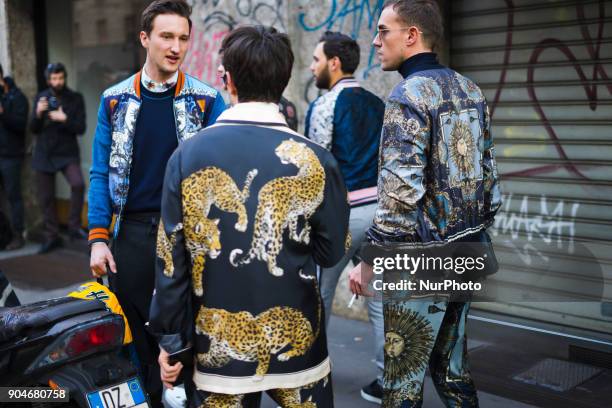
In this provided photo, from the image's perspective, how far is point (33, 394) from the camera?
2852 millimetres

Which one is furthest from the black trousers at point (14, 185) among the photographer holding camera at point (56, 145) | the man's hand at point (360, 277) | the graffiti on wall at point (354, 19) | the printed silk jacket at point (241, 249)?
the printed silk jacket at point (241, 249)

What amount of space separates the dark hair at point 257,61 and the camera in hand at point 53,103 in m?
6.50

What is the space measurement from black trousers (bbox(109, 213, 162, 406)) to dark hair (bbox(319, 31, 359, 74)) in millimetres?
1712

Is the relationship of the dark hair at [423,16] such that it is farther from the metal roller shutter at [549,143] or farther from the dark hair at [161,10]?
the metal roller shutter at [549,143]

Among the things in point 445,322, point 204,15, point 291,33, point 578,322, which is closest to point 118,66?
point 204,15

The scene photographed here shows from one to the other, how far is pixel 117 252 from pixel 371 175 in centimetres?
160

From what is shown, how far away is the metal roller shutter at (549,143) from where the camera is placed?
526 cm

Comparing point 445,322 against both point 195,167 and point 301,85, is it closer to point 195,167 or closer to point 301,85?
point 195,167

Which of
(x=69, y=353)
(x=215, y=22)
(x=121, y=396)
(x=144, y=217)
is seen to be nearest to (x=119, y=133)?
(x=144, y=217)

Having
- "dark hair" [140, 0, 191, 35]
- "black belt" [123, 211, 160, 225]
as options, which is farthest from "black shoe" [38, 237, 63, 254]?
"dark hair" [140, 0, 191, 35]

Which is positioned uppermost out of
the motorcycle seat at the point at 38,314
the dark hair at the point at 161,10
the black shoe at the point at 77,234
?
the dark hair at the point at 161,10

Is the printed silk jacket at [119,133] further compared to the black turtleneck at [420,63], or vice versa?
the printed silk jacket at [119,133]

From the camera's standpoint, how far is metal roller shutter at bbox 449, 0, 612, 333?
5.26 meters

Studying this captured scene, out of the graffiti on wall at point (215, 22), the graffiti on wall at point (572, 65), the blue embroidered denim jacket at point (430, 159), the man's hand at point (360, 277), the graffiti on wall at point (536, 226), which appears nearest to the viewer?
the blue embroidered denim jacket at point (430, 159)
